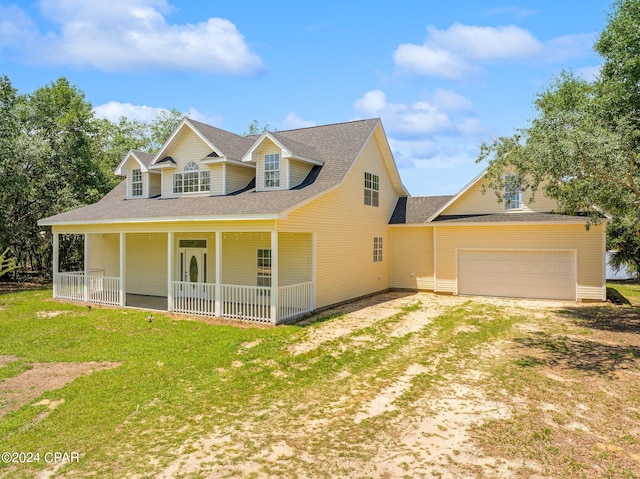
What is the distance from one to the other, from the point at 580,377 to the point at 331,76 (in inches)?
515

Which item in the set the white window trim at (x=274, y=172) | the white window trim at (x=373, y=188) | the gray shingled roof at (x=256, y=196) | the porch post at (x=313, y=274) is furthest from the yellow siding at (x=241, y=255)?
the white window trim at (x=373, y=188)

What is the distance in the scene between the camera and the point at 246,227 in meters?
13.4

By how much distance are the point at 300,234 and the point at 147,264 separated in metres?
8.41

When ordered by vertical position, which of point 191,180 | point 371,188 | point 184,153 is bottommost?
point 371,188

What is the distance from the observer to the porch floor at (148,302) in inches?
640

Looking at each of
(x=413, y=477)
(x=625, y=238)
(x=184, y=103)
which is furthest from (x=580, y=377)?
(x=184, y=103)

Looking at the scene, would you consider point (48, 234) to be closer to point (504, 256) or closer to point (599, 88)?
point (504, 256)

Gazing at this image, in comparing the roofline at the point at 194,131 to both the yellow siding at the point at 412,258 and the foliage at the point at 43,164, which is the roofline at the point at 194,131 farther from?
the yellow siding at the point at 412,258

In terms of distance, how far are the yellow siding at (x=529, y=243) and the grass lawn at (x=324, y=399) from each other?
4.42 metres

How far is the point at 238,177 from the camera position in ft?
58.1

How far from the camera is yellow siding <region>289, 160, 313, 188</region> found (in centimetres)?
1638

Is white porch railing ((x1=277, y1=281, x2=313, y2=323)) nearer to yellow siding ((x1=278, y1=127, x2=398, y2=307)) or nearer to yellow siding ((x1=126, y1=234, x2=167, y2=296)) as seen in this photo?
yellow siding ((x1=278, y1=127, x2=398, y2=307))

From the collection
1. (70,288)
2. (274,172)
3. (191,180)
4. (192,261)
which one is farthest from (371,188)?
(70,288)

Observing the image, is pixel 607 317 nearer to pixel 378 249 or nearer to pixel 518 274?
pixel 518 274
